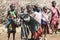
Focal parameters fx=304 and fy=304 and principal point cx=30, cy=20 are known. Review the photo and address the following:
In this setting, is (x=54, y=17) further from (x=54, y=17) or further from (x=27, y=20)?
(x=27, y=20)

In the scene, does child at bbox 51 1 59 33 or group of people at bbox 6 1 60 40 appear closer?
group of people at bbox 6 1 60 40

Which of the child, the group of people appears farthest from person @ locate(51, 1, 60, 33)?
the group of people

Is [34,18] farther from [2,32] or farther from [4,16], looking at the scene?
[4,16]

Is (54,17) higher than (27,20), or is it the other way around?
(27,20)

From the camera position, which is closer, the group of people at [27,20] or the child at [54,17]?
the group of people at [27,20]

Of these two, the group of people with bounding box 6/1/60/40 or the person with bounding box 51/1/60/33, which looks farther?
the person with bounding box 51/1/60/33

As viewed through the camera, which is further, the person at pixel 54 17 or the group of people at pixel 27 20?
the person at pixel 54 17

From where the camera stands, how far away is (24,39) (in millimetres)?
11406

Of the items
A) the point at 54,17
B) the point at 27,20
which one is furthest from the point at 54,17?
the point at 27,20

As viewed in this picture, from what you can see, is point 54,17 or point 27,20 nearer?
point 27,20

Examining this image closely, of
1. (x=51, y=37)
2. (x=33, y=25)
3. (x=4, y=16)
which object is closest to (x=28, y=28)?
(x=33, y=25)

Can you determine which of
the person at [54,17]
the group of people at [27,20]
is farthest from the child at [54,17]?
the group of people at [27,20]

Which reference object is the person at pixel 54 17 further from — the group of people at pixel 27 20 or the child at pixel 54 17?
the group of people at pixel 27 20

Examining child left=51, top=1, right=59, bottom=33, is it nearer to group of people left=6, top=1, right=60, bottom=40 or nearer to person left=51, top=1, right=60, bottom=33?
person left=51, top=1, right=60, bottom=33
